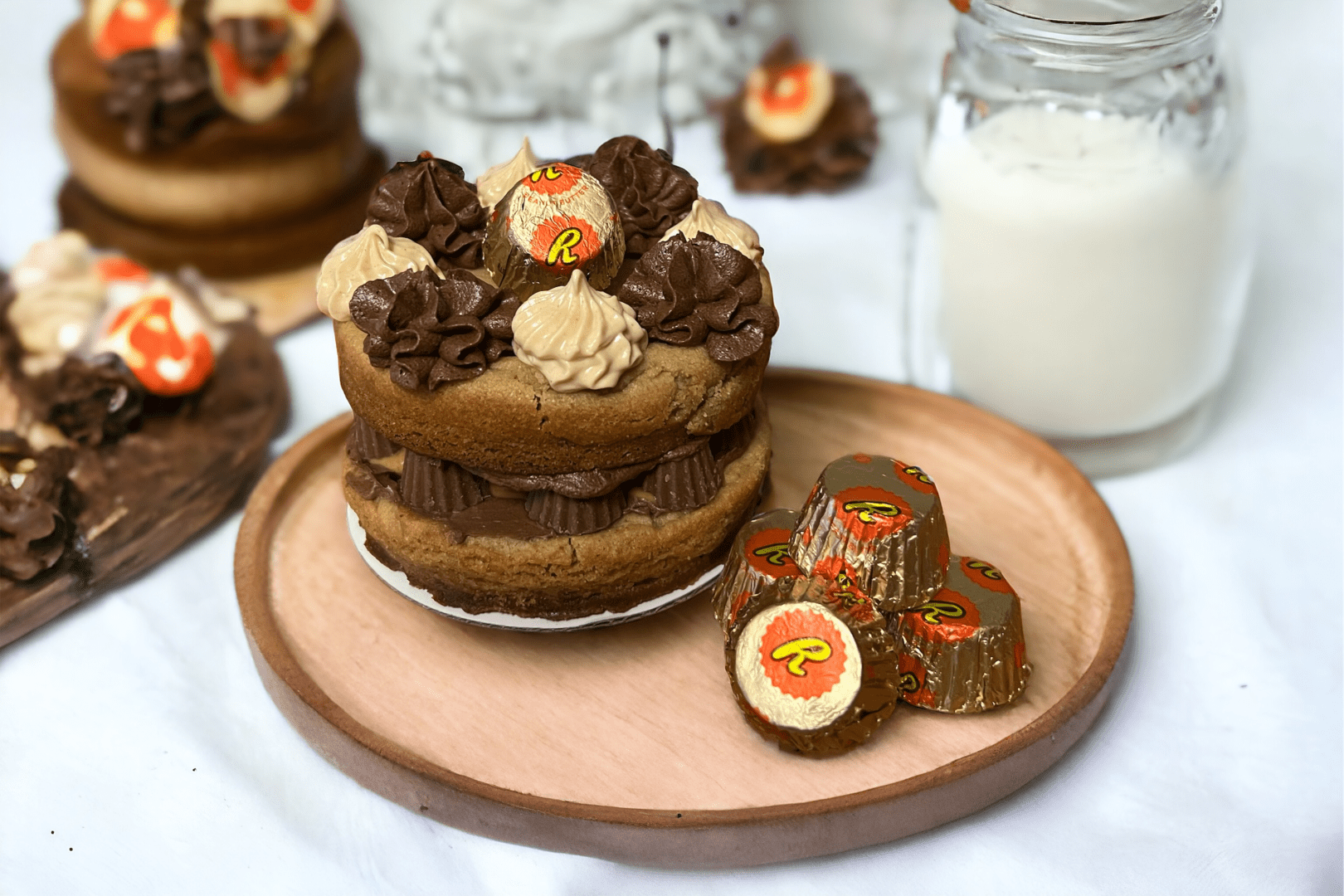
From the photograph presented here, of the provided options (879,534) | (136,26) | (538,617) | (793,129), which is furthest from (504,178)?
(793,129)

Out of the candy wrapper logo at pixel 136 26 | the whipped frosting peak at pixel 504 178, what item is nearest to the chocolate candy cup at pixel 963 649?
the whipped frosting peak at pixel 504 178

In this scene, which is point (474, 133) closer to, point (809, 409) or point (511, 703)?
A: point (809, 409)

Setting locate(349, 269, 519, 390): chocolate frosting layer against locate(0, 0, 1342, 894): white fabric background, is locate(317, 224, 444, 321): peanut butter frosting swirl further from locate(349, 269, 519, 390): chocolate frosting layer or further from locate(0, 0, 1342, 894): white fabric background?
locate(0, 0, 1342, 894): white fabric background

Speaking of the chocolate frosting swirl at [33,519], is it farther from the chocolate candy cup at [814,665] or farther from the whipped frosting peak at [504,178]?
the chocolate candy cup at [814,665]

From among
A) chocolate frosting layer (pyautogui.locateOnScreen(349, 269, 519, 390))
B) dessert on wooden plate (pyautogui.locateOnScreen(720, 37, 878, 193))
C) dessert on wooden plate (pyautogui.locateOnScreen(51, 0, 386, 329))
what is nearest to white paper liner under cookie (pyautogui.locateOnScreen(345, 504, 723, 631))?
chocolate frosting layer (pyautogui.locateOnScreen(349, 269, 519, 390))

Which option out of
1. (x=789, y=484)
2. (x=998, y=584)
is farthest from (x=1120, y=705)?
(x=789, y=484)
